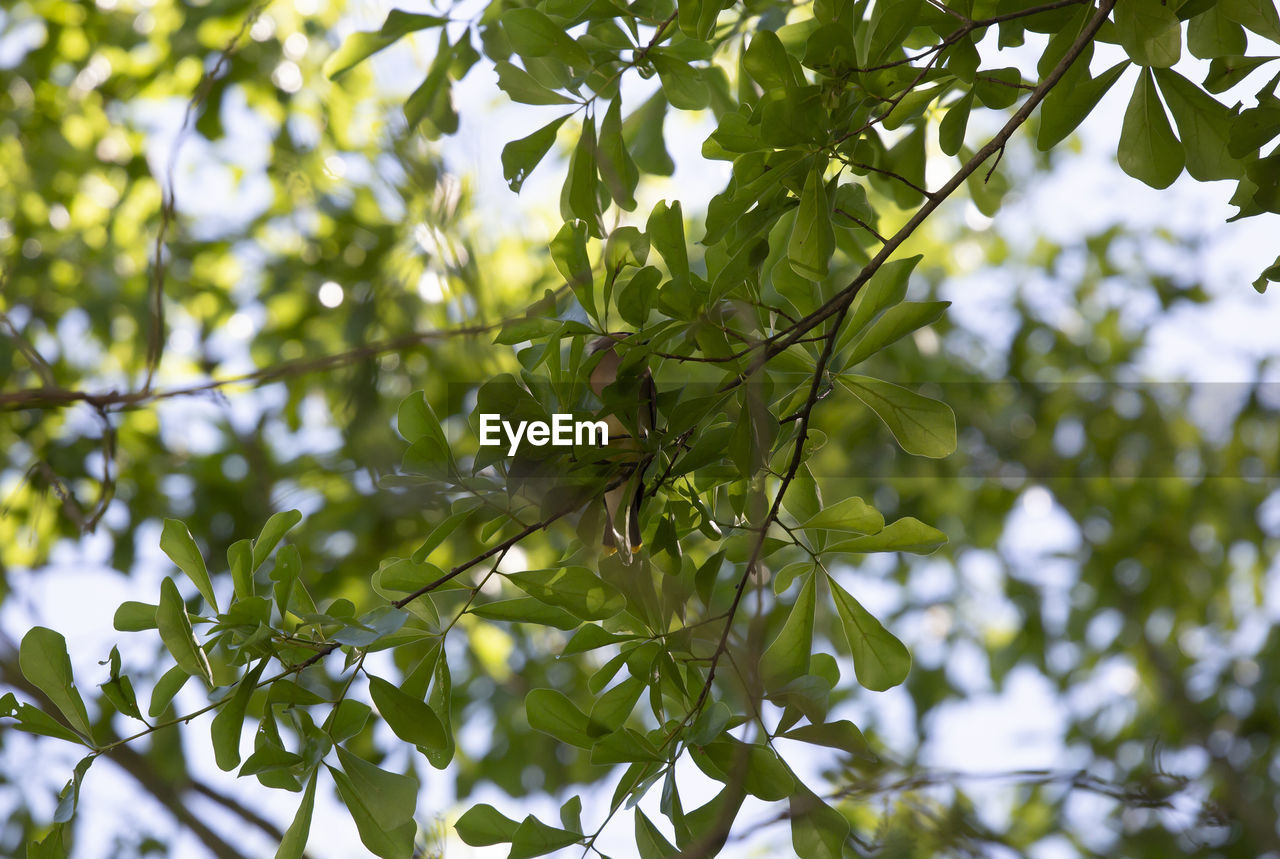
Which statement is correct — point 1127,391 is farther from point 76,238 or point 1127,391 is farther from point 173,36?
point 76,238

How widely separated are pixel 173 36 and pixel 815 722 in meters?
1.35

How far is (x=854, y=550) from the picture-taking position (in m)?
0.46

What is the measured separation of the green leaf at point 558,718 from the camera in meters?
0.45

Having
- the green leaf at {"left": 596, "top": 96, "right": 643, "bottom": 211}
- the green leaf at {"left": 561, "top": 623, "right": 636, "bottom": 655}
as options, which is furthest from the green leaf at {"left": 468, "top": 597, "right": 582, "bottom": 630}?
the green leaf at {"left": 596, "top": 96, "right": 643, "bottom": 211}

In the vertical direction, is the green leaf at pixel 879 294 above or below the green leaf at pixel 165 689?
above

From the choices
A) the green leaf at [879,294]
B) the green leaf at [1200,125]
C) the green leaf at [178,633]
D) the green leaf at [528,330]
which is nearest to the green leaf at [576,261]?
the green leaf at [528,330]

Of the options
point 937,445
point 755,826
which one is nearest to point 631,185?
point 937,445

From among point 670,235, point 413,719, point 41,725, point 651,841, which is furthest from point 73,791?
point 670,235

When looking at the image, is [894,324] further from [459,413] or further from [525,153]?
[459,413]

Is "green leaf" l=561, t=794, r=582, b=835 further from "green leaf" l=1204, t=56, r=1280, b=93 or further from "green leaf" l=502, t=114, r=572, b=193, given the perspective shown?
"green leaf" l=1204, t=56, r=1280, b=93

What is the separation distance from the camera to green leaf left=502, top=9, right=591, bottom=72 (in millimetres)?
471

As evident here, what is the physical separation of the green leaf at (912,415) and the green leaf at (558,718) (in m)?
0.20

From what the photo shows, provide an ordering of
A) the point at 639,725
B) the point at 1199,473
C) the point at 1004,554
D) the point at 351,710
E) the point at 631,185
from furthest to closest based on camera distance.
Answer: the point at 1004,554
the point at 1199,473
the point at 639,725
the point at 631,185
the point at 351,710

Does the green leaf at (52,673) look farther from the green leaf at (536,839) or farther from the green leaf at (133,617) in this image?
the green leaf at (536,839)
